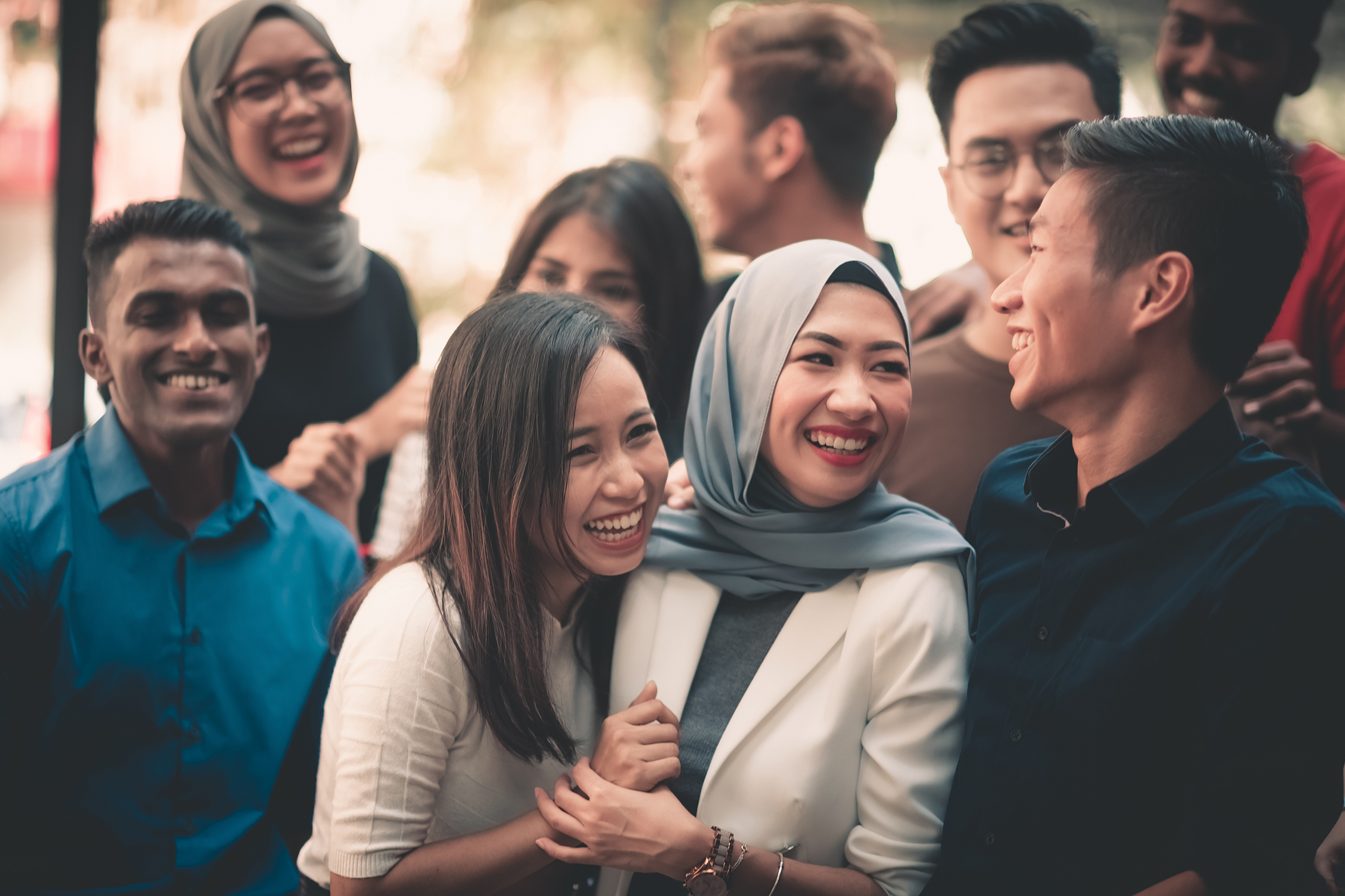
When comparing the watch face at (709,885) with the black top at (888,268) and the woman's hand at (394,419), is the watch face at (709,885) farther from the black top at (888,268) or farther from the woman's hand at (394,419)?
the black top at (888,268)

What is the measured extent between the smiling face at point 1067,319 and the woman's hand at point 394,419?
5.17ft

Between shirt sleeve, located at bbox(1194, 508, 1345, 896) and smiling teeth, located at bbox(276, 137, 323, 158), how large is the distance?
232 centimetres

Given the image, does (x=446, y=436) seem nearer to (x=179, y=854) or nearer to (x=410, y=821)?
(x=410, y=821)

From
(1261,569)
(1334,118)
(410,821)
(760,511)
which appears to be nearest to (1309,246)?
(1261,569)

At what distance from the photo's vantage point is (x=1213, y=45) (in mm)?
2352

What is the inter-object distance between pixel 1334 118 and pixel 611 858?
4218 mm

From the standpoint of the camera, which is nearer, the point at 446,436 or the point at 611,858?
the point at 611,858

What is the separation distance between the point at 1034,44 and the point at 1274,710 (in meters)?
1.57

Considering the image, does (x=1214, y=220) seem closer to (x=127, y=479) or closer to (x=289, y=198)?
(x=127, y=479)

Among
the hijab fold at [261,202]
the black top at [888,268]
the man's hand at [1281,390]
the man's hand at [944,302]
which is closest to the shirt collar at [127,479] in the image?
the hijab fold at [261,202]

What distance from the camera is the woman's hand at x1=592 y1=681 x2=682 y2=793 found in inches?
63.6

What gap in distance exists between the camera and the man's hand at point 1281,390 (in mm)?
2055

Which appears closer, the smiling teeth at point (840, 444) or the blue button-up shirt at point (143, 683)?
the smiling teeth at point (840, 444)

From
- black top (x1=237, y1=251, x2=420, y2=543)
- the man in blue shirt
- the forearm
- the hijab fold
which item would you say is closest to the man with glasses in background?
the forearm
